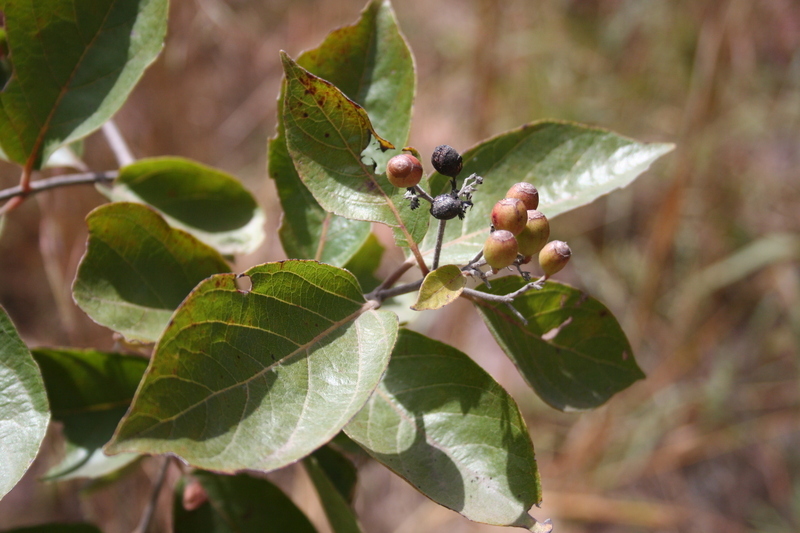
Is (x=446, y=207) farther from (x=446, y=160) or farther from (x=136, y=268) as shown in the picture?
(x=136, y=268)

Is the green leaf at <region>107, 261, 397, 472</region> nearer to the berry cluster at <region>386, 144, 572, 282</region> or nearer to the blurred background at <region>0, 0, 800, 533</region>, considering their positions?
the berry cluster at <region>386, 144, 572, 282</region>

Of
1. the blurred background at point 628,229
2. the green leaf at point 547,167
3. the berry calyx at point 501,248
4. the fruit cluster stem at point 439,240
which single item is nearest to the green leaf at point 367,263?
the green leaf at point 547,167

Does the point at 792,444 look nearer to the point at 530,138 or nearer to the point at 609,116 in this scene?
the point at 609,116

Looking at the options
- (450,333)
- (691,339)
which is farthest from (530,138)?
(691,339)

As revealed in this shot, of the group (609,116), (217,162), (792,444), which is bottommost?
(792,444)

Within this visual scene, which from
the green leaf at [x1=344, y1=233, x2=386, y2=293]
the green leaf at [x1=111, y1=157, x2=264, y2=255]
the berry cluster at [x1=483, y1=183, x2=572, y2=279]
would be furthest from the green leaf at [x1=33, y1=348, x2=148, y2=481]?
the berry cluster at [x1=483, y1=183, x2=572, y2=279]

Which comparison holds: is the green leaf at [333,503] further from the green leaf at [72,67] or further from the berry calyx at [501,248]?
the green leaf at [72,67]
